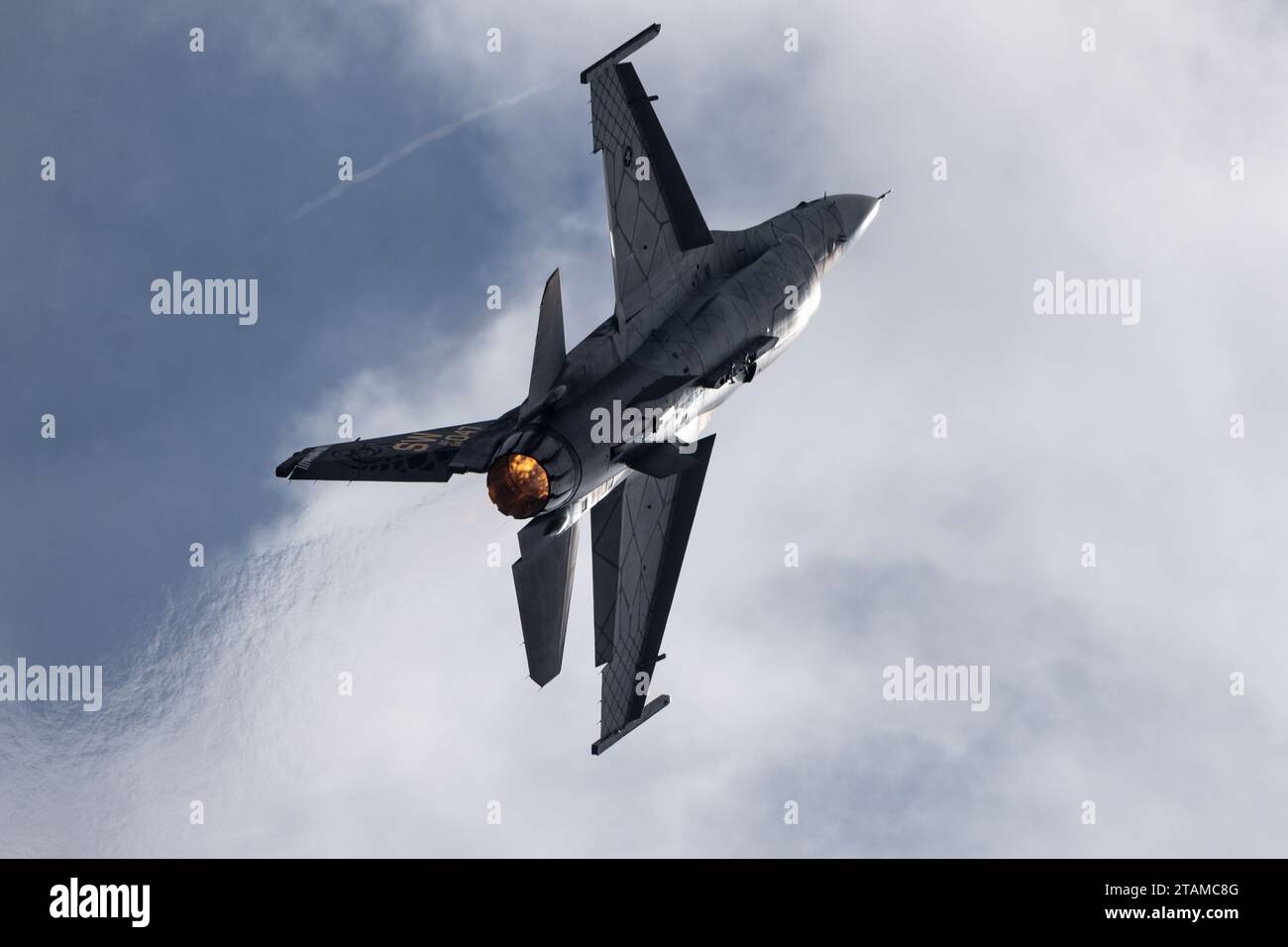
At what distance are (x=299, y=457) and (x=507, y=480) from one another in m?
5.90

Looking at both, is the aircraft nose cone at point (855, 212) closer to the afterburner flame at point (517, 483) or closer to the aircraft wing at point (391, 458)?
the aircraft wing at point (391, 458)

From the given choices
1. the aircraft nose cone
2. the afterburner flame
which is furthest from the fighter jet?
the aircraft nose cone

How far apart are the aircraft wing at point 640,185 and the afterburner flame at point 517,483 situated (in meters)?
8.30

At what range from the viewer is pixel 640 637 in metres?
39.2

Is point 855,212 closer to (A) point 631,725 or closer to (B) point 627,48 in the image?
(B) point 627,48

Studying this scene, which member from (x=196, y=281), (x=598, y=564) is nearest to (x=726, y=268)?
(x=598, y=564)

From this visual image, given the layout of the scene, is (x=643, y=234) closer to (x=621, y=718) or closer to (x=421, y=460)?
(x=421, y=460)

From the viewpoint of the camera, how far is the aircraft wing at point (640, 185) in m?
38.8

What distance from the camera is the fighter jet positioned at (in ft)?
108

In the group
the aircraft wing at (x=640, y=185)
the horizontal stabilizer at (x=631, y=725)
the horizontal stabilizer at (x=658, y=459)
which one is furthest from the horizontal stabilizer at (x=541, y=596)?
the aircraft wing at (x=640, y=185)

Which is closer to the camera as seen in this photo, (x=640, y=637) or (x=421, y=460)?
(x=421, y=460)

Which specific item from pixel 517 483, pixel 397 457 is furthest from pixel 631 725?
Result: pixel 397 457

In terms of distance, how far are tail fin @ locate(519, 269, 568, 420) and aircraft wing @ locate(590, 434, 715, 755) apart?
18.9 feet

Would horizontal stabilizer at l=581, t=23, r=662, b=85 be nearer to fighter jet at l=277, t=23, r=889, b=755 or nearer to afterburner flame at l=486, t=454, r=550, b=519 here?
fighter jet at l=277, t=23, r=889, b=755
